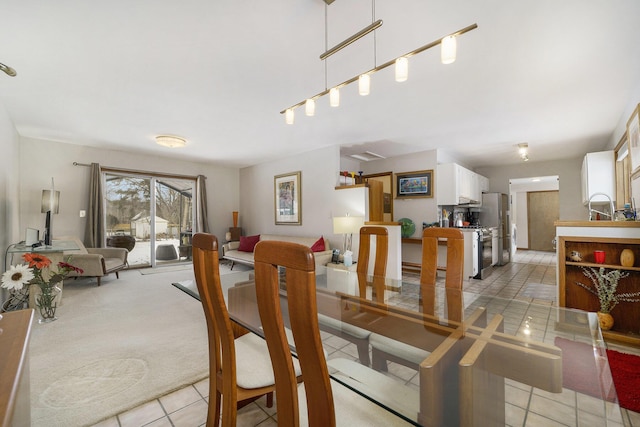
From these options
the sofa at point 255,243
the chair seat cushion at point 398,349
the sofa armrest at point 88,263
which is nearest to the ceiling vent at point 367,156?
the sofa at point 255,243

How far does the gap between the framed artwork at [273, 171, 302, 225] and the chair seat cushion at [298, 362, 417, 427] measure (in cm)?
500

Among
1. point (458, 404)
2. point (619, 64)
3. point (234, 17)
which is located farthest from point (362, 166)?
point (458, 404)

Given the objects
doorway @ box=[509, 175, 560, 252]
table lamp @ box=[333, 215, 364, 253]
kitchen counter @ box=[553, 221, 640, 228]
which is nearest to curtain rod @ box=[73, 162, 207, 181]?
table lamp @ box=[333, 215, 364, 253]

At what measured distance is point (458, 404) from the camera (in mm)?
939

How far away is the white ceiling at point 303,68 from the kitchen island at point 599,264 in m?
1.47

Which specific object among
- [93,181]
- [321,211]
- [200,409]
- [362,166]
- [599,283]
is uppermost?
[362,166]

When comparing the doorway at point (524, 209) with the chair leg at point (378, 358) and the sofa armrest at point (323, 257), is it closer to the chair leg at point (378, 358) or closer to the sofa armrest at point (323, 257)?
the sofa armrest at point (323, 257)

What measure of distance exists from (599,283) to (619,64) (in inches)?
80.6

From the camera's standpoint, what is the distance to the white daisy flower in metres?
2.52

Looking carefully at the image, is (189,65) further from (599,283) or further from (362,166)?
(362,166)

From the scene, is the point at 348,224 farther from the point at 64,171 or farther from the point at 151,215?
the point at 64,171

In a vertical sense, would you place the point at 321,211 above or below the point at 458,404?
above

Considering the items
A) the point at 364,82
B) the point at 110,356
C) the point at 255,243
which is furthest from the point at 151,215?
the point at 364,82

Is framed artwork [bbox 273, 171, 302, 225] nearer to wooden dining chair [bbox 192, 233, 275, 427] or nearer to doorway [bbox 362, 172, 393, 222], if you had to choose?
doorway [bbox 362, 172, 393, 222]
